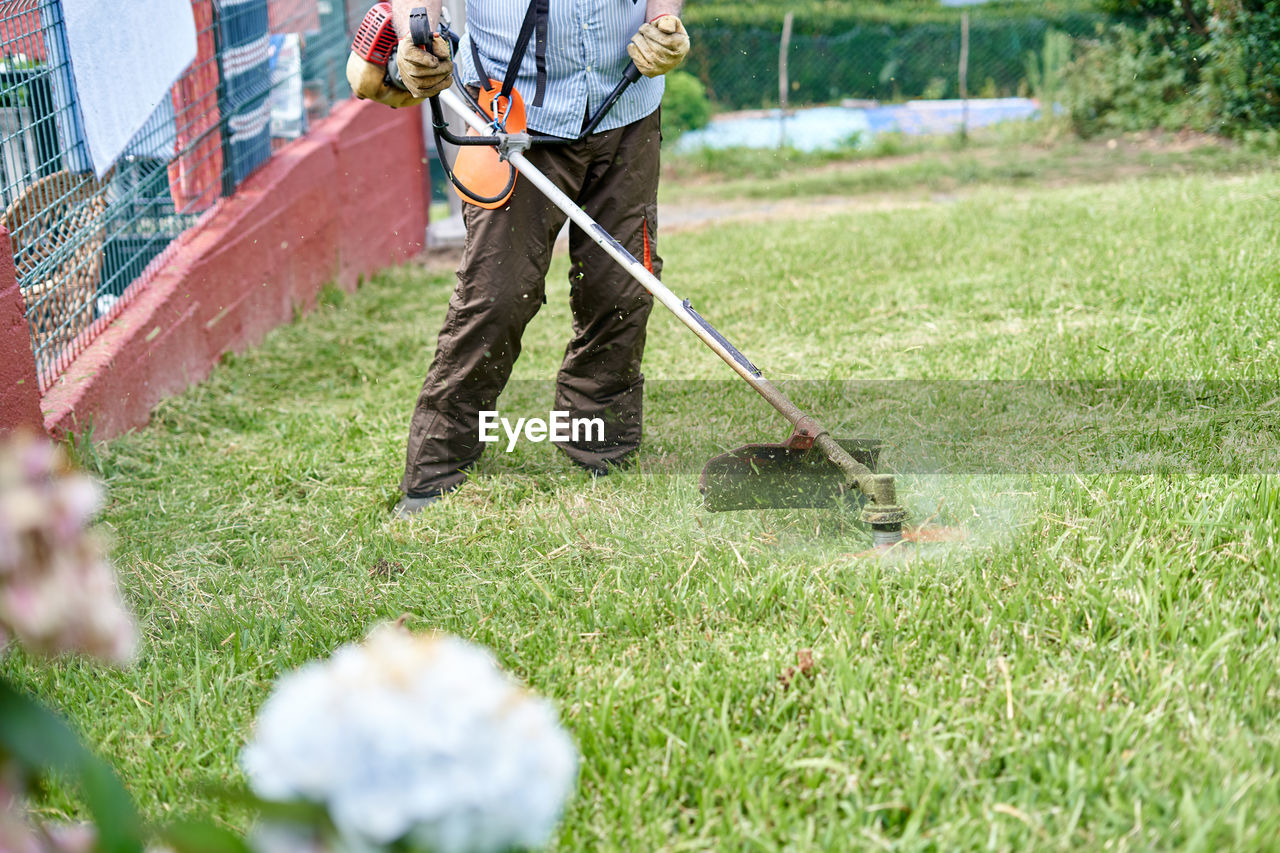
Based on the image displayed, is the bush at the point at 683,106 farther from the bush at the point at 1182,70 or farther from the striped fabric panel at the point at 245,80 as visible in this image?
the striped fabric panel at the point at 245,80

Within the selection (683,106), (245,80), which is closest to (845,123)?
(683,106)

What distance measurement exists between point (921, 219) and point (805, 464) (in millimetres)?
4653

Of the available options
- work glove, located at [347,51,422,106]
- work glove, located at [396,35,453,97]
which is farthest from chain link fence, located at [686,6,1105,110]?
work glove, located at [396,35,453,97]

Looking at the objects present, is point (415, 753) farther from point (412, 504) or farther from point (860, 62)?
point (860, 62)

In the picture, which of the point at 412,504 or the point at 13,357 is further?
the point at 412,504

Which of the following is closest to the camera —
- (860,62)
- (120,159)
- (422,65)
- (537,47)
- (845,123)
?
(422,65)

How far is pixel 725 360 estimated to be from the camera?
302 cm

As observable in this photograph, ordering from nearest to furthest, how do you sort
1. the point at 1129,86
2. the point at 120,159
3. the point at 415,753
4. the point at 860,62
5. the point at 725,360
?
the point at 415,753 < the point at 725,360 < the point at 120,159 < the point at 1129,86 < the point at 860,62

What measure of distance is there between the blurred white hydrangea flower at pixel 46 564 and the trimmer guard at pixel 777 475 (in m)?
2.13

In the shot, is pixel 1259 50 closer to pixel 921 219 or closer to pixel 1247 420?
pixel 921 219

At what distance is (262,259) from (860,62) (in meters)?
13.3

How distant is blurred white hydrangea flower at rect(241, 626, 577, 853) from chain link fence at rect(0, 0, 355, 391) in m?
2.93

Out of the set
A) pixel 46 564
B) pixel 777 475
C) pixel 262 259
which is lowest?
pixel 777 475

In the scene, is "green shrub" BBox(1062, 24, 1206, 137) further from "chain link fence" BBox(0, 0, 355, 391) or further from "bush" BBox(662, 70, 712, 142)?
"chain link fence" BBox(0, 0, 355, 391)
